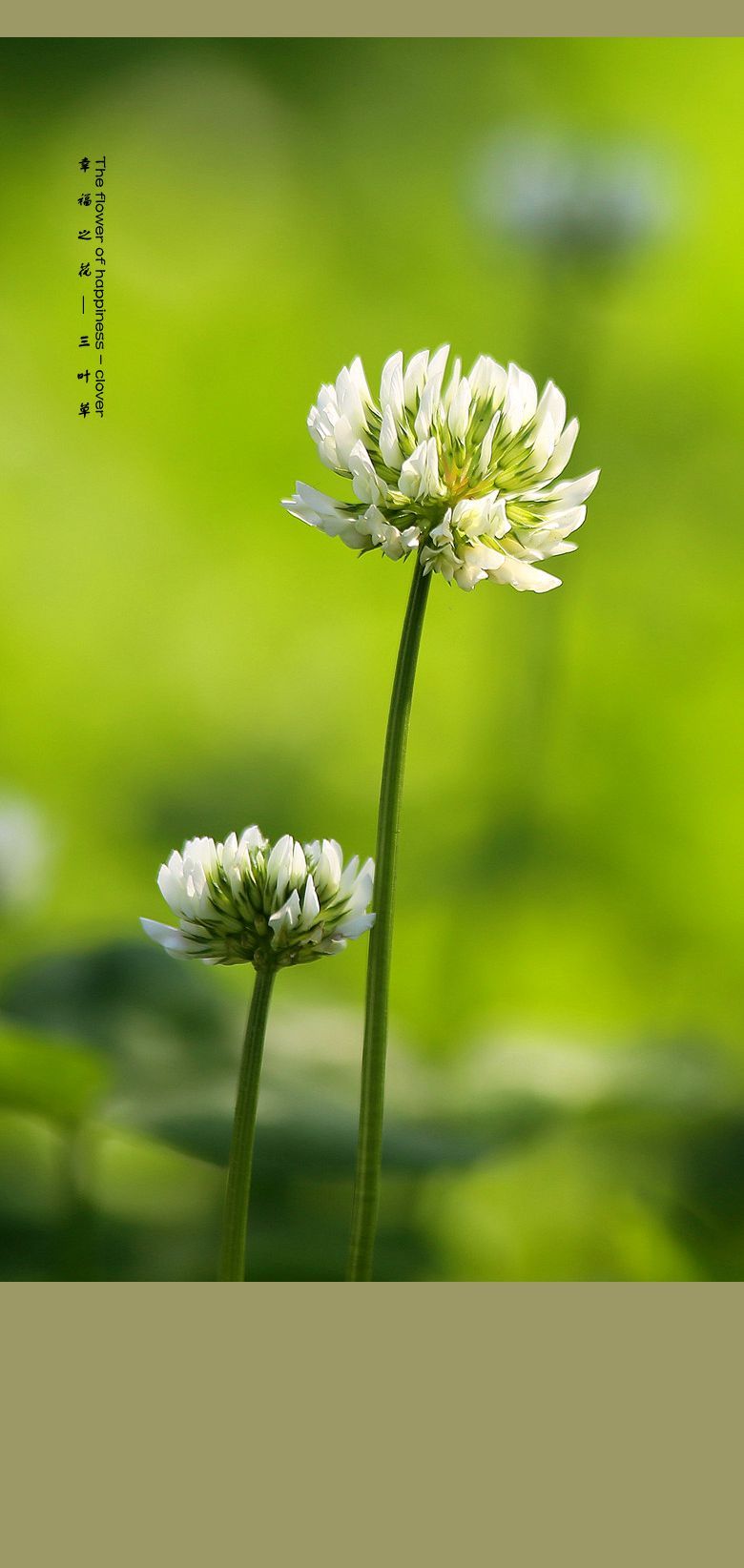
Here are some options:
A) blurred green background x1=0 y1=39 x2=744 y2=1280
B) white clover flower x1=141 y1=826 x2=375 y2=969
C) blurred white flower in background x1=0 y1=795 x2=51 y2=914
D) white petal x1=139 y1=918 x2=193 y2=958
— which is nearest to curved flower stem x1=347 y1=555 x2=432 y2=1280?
white clover flower x1=141 y1=826 x2=375 y2=969

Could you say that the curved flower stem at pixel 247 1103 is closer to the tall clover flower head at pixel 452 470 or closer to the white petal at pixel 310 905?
the white petal at pixel 310 905

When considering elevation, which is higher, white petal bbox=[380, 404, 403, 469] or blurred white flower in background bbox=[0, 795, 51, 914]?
white petal bbox=[380, 404, 403, 469]

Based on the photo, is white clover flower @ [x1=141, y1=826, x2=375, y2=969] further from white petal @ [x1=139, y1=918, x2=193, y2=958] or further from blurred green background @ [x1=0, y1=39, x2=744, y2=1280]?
blurred green background @ [x1=0, y1=39, x2=744, y2=1280]

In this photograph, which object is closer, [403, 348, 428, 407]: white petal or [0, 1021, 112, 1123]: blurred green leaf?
[403, 348, 428, 407]: white petal

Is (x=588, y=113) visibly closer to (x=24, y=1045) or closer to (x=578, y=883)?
(x=578, y=883)

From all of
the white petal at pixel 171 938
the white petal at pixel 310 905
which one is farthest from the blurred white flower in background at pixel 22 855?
the white petal at pixel 310 905

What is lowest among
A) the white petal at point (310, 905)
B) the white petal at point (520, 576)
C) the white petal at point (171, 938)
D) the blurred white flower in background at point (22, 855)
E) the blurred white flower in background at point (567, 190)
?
the white petal at point (171, 938)

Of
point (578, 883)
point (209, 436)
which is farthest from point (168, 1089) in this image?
point (209, 436)
